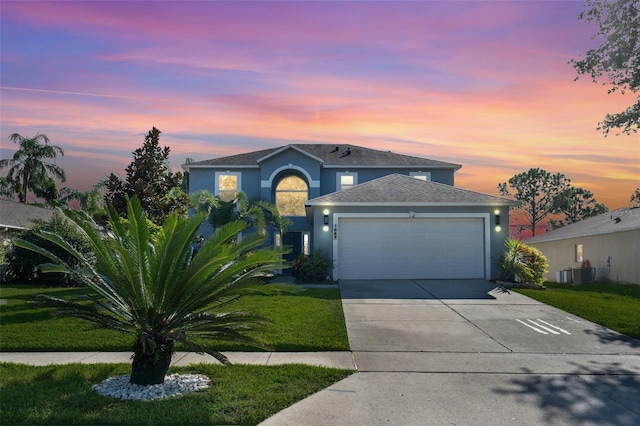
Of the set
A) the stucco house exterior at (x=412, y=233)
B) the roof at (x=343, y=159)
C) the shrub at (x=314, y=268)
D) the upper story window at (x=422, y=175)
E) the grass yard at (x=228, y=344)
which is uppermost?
the roof at (x=343, y=159)

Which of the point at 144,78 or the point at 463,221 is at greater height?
the point at 144,78

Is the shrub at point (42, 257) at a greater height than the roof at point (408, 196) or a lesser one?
lesser

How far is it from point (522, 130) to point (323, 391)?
1344cm

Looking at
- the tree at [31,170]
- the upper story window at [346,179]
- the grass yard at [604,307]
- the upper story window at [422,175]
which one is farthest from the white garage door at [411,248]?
the tree at [31,170]

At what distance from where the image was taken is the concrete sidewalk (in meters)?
7.52

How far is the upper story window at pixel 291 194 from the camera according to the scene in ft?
88.3

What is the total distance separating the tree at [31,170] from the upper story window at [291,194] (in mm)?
21806

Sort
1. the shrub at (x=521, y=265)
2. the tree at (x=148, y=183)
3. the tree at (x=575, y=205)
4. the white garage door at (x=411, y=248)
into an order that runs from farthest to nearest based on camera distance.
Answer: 1. the tree at (x=575, y=205)
2. the white garage door at (x=411, y=248)
3. the shrub at (x=521, y=265)
4. the tree at (x=148, y=183)

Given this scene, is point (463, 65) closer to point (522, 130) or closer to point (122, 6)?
point (522, 130)

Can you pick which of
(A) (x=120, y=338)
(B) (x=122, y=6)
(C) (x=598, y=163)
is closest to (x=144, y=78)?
(B) (x=122, y=6)

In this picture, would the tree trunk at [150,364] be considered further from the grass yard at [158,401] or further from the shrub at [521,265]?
the shrub at [521,265]

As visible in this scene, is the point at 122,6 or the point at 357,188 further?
the point at 357,188

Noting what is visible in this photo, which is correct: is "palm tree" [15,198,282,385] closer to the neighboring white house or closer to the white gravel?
the white gravel

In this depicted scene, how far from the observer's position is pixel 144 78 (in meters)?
12.4
